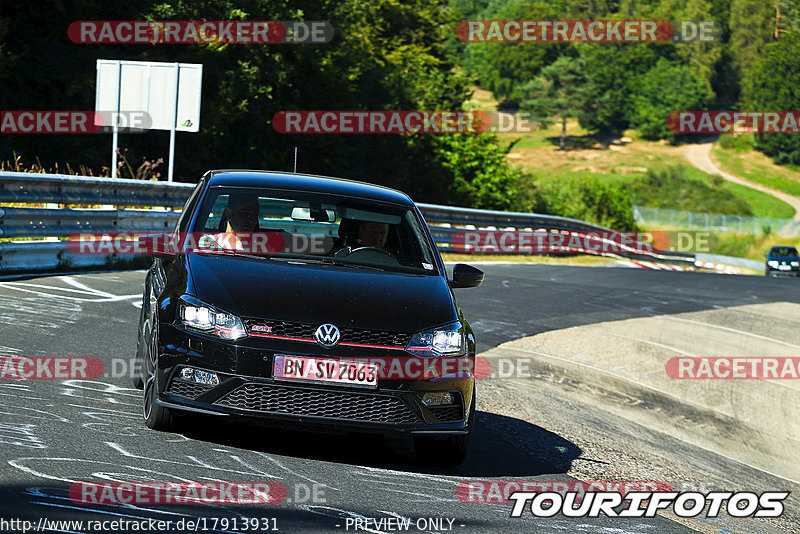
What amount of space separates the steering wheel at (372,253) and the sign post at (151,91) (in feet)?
49.5

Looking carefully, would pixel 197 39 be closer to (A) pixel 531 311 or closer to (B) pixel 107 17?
(B) pixel 107 17

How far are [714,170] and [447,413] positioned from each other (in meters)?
130

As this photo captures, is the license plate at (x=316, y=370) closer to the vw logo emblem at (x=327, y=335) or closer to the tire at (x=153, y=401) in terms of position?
the vw logo emblem at (x=327, y=335)

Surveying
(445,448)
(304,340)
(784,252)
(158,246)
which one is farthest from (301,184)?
(784,252)

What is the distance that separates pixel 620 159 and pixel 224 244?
135435 mm

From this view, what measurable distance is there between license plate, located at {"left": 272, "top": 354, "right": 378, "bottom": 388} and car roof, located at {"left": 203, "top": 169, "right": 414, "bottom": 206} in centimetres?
178

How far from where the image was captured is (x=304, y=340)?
18.7 ft

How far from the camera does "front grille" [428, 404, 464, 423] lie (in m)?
6.01

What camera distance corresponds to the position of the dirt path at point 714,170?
117000 mm

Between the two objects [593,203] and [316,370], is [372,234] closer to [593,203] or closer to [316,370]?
[316,370]

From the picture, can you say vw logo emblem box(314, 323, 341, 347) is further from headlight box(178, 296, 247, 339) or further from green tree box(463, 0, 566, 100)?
green tree box(463, 0, 566, 100)

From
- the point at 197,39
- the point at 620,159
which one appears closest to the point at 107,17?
the point at 197,39

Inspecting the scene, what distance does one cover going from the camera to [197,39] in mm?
36594

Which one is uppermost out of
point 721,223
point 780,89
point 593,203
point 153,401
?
point 780,89
